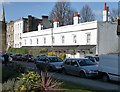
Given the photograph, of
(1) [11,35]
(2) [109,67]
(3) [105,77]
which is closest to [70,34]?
(3) [105,77]

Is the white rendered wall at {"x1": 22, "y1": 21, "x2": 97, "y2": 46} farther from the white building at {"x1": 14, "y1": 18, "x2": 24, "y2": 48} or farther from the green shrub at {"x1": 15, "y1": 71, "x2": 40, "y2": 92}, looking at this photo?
the green shrub at {"x1": 15, "y1": 71, "x2": 40, "y2": 92}

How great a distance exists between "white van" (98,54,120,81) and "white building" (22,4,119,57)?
25.4 metres

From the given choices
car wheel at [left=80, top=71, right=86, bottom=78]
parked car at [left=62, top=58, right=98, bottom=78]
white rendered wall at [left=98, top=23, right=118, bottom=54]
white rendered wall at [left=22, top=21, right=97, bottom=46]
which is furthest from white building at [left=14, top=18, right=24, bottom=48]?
car wheel at [left=80, top=71, right=86, bottom=78]

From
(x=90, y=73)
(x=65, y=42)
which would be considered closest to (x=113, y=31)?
(x=65, y=42)

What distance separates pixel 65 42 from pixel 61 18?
24.1 m

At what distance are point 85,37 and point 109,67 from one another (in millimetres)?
29554

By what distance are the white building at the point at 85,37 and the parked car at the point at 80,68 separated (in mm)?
20783

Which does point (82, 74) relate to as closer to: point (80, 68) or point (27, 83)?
point (80, 68)

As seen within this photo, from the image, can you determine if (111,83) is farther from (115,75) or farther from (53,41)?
(53,41)

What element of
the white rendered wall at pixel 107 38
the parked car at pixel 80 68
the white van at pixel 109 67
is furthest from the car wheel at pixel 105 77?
the white rendered wall at pixel 107 38

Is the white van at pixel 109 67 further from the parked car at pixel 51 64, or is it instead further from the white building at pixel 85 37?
the white building at pixel 85 37

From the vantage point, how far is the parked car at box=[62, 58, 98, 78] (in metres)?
22.0

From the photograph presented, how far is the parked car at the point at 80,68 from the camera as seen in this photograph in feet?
72.0

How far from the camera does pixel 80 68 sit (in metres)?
22.8
